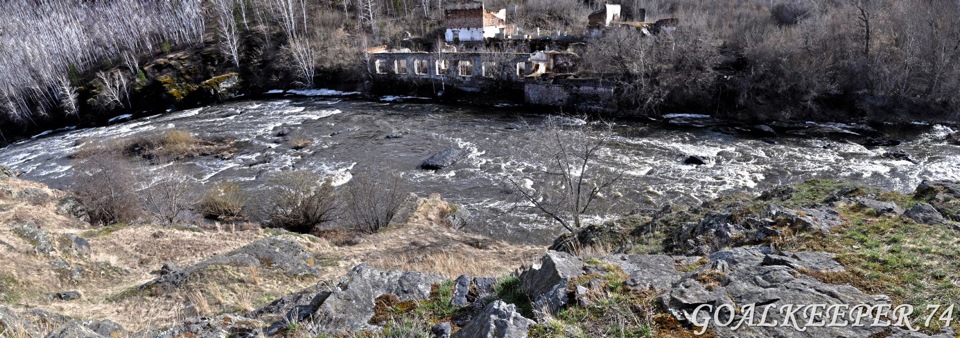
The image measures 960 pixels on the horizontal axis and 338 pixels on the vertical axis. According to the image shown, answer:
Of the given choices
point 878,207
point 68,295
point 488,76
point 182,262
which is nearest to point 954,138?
point 878,207

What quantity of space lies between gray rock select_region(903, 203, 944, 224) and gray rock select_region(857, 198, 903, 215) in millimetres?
254

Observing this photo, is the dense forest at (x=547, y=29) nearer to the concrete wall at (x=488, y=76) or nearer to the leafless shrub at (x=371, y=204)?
the concrete wall at (x=488, y=76)

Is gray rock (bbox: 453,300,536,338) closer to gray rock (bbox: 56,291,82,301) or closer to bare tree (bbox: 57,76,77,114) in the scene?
gray rock (bbox: 56,291,82,301)

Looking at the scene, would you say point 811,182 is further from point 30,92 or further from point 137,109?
point 30,92

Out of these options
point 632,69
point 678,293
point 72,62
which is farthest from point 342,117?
point 72,62

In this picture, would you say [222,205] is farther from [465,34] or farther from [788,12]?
[788,12]

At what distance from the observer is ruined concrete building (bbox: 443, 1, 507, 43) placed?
48688 millimetres

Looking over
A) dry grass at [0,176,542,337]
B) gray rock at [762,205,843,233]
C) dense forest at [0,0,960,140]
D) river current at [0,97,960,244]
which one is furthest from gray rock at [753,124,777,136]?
gray rock at [762,205,843,233]

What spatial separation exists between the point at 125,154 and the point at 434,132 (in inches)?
648

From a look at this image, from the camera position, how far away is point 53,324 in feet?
21.8

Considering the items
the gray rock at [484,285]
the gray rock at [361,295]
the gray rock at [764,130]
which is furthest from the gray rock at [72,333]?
the gray rock at [764,130]

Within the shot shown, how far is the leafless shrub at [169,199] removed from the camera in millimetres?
17266

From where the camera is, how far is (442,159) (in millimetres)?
23328

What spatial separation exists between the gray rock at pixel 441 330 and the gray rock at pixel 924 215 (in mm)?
8005
